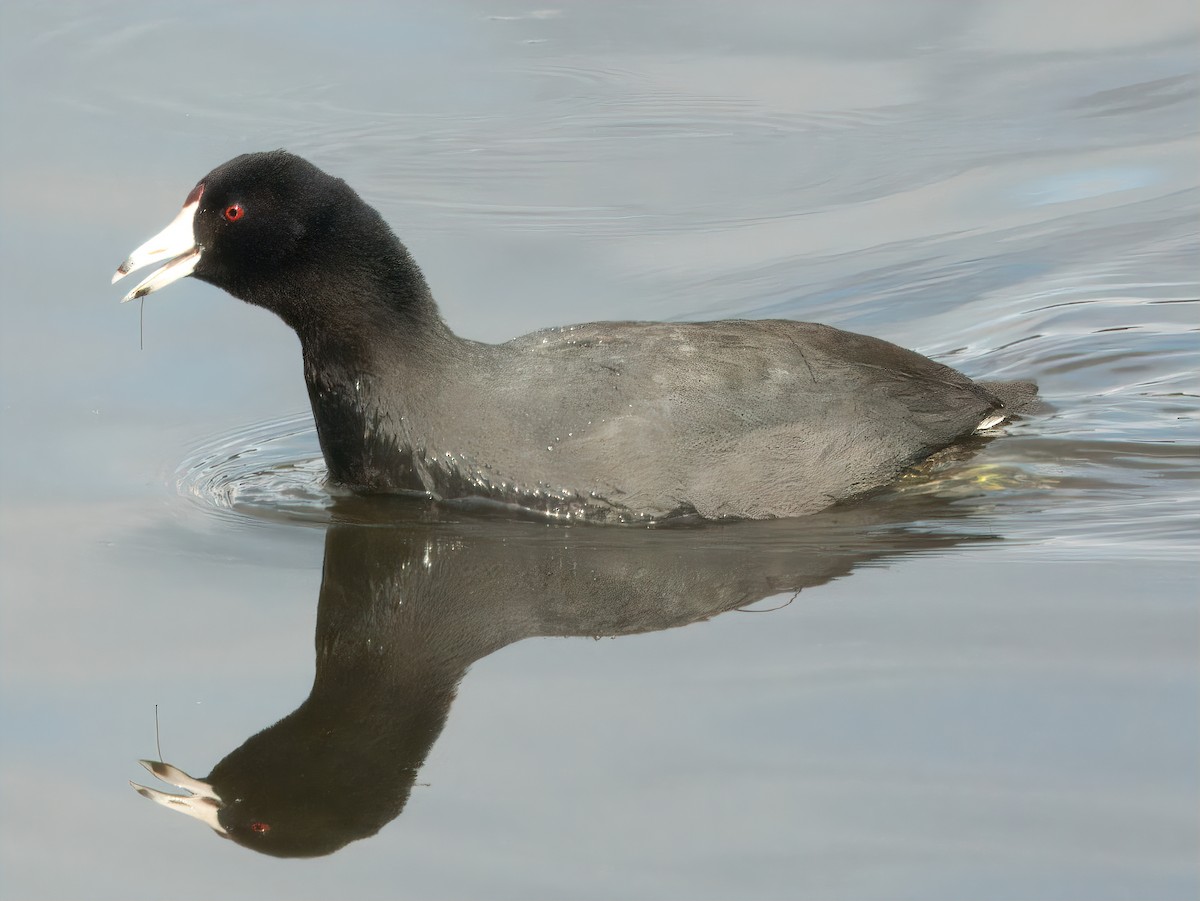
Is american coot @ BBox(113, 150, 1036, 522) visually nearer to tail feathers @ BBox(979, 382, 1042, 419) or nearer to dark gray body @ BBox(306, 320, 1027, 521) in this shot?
dark gray body @ BBox(306, 320, 1027, 521)

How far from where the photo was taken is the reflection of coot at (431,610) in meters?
3.77

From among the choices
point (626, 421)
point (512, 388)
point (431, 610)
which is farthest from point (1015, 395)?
point (431, 610)

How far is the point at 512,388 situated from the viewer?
525 cm

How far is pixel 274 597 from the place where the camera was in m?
4.77

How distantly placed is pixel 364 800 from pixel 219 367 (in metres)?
3.18

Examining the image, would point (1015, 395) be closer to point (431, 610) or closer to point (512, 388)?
point (512, 388)

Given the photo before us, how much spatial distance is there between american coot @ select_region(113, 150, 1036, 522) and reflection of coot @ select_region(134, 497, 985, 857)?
0.14 metres

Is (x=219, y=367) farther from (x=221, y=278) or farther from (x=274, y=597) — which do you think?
(x=274, y=597)

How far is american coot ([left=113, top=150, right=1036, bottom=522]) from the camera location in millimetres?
5172

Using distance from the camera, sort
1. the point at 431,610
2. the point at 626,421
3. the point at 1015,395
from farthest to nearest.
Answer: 1. the point at 1015,395
2. the point at 626,421
3. the point at 431,610

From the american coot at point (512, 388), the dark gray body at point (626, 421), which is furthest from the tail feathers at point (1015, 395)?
the american coot at point (512, 388)

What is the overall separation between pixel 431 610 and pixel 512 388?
2.88 feet

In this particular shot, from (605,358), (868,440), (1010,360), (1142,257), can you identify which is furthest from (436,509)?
(1142,257)

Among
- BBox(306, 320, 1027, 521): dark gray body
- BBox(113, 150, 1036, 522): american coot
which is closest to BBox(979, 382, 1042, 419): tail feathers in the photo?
BBox(306, 320, 1027, 521): dark gray body
